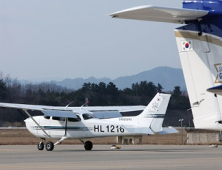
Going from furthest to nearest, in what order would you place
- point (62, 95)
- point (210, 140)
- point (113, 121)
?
point (62, 95) < point (210, 140) < point (113, 121)

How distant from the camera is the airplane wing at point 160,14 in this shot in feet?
29.1

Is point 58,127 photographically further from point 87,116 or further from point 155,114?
point 155,114

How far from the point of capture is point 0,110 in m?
75.9

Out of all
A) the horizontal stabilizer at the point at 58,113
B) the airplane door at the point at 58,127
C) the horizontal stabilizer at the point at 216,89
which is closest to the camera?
the horizontal stabilizer at the point at 216,89

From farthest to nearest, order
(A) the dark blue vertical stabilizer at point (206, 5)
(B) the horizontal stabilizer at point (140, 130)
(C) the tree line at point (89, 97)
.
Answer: (C) the tree line at point (89, 97) < (B) the horizontal stabilizer at point (140, 130) < (A) the dark blue vertical stabilizer at point (206, 5)

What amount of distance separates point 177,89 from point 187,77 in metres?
80.4

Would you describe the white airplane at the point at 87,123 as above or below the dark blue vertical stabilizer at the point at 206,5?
below

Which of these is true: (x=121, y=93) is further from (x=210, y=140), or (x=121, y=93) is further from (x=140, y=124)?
(x=140, y=124)

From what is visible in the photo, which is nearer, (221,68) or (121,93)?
(221,68)

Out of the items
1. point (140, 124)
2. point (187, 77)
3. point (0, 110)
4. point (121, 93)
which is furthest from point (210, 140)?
point (121, 93)

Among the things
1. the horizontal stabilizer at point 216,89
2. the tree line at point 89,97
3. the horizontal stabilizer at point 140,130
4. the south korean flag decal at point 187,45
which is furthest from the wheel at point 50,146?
the tree line at point 89,97

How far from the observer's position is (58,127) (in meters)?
28.4

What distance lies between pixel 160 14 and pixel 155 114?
18.9 metres

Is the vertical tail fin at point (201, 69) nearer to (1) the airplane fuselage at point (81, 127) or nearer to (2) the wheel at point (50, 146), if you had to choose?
(1) the airplane fuselage at point (81, 127)
